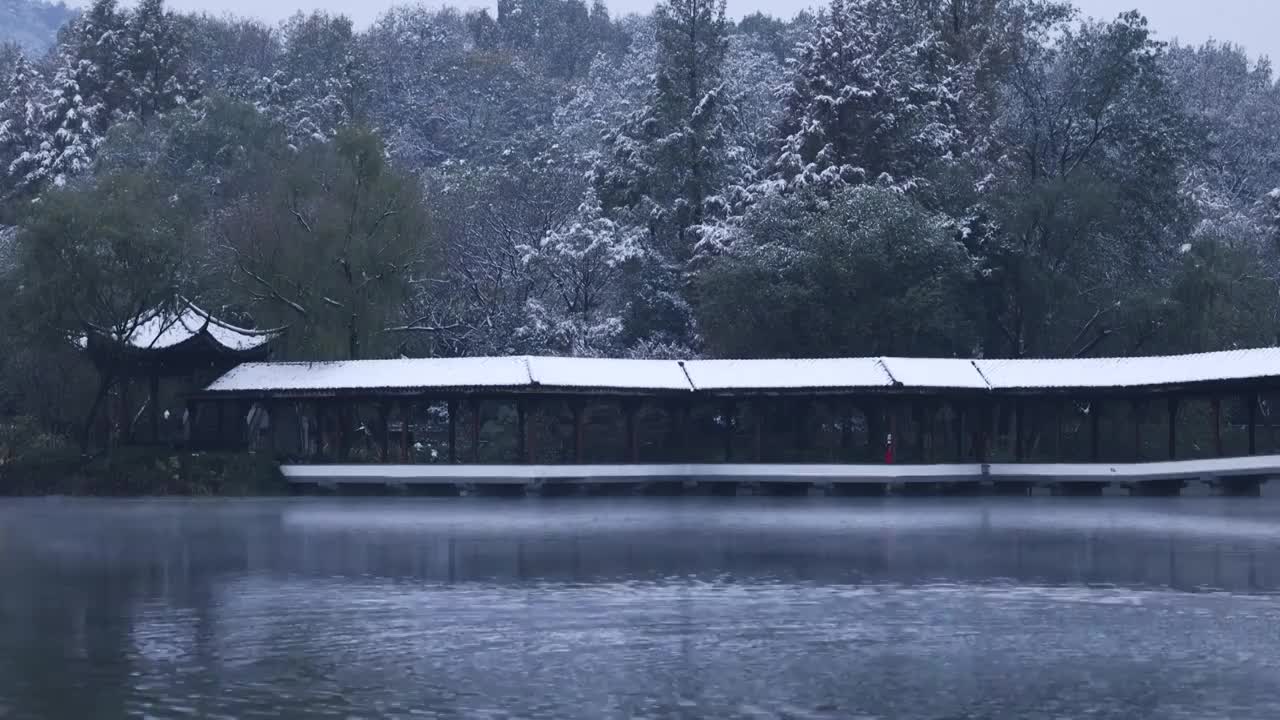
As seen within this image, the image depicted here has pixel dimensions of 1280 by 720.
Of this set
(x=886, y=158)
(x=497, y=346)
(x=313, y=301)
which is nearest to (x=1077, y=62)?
(x=886, y=158)

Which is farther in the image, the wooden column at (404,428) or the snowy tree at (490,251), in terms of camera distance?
the snowy tree at (490,251)

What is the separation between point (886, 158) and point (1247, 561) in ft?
116

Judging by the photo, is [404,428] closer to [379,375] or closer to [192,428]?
[379,375]

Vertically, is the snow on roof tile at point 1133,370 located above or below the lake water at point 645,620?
above

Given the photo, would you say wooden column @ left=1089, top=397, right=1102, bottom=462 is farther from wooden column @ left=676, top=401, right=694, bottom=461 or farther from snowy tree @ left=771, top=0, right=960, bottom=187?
snowy tree @ left=771, top=0, right=960, bottom=187

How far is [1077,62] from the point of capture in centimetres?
5962

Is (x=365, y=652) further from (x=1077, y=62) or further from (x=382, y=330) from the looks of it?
(x=1077, y=62)

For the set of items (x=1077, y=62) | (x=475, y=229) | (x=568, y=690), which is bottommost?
(x=568, y=690)

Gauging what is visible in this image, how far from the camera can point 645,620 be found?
Result: 19594mm

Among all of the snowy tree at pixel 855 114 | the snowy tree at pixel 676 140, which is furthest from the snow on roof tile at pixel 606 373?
the snowy tree at pixel 676 140

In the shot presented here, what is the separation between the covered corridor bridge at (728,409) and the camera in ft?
148

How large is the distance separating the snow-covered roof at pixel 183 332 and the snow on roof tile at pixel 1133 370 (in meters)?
21.3

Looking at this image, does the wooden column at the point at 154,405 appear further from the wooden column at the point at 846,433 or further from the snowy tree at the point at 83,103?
the snowy tree at the point at 83,103

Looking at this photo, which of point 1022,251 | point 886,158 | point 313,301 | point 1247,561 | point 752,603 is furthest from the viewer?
point 886,158
